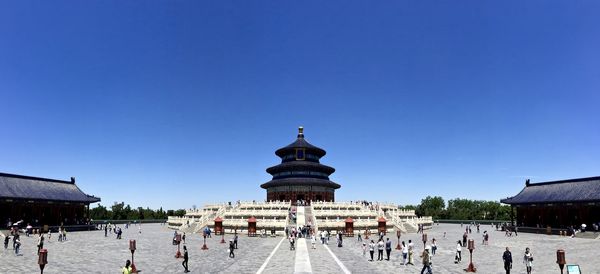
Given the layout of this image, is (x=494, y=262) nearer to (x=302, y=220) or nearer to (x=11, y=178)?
(x=302, y=220)

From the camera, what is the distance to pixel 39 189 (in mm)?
58656

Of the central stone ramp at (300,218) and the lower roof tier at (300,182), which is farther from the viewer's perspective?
the lower roof tier at (300,182)

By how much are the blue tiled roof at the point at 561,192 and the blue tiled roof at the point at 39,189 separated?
6588 centimetres

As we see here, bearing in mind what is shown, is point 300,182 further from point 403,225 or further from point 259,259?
point 259,259

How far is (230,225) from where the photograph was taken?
51.9 metres

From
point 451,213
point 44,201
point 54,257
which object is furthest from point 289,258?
point 451,213

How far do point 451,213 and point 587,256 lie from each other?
241 ft

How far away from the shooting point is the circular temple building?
78125mm

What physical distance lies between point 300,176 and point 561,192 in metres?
43.2

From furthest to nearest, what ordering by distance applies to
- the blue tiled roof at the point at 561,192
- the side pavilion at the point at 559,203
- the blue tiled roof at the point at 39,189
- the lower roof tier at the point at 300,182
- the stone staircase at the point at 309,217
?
the lower roof tier at the point at 300,182 → the blue tiled roof at the point at 561,192 → the blue tiled roof at the point at 39,189 → the side pavilion at the point at 559,203 → the stone staircase at the point at 309,217

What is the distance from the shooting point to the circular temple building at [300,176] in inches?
3076

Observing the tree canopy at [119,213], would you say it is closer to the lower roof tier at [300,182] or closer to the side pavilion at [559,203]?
the lower roof tier at [300,182]

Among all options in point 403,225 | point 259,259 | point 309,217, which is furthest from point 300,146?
point 259,259

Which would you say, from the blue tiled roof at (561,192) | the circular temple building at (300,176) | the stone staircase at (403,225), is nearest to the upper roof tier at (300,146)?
the circular temple building at (300,176)
